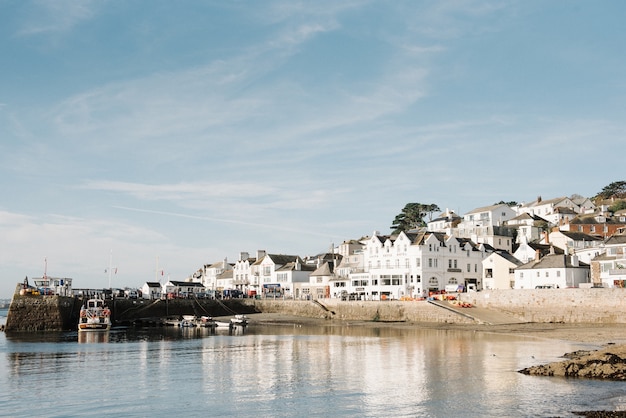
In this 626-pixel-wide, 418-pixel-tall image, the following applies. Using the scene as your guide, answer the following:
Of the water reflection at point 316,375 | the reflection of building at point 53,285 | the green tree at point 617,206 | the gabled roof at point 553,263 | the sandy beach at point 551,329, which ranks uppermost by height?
the green tree at point 617,206

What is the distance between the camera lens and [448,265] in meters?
88.7

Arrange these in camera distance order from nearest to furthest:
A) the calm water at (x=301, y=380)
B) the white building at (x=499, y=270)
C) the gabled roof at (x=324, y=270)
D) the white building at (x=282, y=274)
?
the calm water at (x=301, y=380), the white building at (x=499, y=270), the gabled roof at (x=324, y=270), the white building at (x=282, y=274)

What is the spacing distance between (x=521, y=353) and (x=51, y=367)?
100 feet

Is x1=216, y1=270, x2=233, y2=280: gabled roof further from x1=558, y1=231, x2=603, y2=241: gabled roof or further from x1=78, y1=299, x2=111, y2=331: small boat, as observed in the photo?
x1=558, y1=231, x2=603, y2=241: gabled roof

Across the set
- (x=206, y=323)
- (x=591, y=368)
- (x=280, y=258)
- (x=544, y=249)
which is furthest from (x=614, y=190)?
(x=591, y=368)

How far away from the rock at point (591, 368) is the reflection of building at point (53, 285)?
6748 cm

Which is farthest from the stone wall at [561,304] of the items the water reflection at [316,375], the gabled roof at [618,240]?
the gabled roof at [618,240]

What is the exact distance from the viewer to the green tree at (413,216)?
154 metres

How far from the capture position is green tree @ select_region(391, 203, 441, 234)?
504 feet

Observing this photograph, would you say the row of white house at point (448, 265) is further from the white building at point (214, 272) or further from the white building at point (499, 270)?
the white building at point (214, 272)

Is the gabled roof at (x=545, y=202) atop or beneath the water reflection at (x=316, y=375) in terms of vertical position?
atop

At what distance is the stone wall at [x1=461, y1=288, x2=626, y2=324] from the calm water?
12.6m

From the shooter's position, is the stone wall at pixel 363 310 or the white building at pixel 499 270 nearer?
the stone wall at pixel 363 310

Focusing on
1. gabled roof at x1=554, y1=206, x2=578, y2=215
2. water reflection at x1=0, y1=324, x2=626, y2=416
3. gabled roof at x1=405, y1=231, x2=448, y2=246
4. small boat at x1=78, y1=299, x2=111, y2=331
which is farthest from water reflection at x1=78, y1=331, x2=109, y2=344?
gabled roof at x1=554, y1=206, x2=578, y2=215
